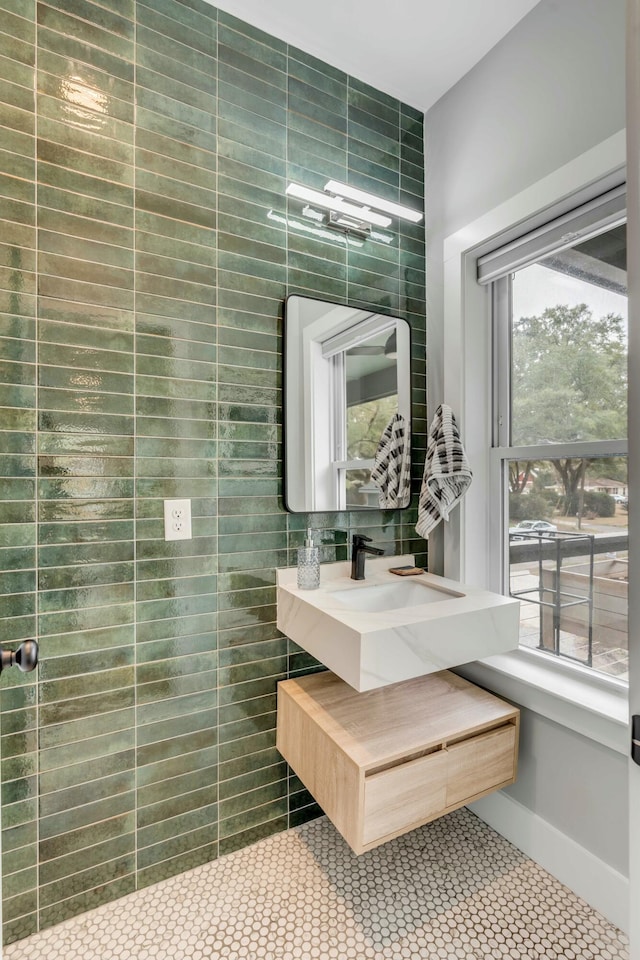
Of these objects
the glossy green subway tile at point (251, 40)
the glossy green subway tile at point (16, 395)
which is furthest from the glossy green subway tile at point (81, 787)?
the glossy green subway tile at point (251, 40)

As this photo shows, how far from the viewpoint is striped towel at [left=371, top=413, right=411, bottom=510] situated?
6.11ft

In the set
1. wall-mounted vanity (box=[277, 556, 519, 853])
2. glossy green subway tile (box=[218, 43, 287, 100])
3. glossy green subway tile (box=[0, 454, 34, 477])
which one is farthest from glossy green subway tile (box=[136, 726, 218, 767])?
glossy green subway tile (box=[218, 43, 287, 100])

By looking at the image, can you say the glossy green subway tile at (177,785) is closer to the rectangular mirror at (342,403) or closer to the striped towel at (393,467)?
the rectangular mirror at (342,403)

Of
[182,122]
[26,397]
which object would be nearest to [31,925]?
[26,397]

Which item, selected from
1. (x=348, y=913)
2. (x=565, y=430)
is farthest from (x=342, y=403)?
(x=348, y=913)

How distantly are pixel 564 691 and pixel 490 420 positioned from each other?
39.2 inches

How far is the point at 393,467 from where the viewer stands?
6.19 feet

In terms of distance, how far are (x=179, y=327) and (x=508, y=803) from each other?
6.31 feet

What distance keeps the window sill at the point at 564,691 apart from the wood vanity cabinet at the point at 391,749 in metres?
0.07

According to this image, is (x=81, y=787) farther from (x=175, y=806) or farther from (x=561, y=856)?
(x=561, y=856)

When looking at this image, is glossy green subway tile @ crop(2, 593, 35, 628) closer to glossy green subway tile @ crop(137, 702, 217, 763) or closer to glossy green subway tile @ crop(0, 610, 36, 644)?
glossy green subway tile @ crop(0, 610, 36, 644)

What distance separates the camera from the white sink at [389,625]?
4.11 feet

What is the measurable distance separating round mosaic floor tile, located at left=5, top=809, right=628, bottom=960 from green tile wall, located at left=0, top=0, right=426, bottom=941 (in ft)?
0.26

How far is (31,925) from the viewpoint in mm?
1298
